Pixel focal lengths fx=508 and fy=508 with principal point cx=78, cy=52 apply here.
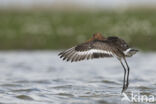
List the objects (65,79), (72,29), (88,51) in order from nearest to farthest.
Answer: (88,51) < (65,79) < (72,29)

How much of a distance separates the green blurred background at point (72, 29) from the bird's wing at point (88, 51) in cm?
819

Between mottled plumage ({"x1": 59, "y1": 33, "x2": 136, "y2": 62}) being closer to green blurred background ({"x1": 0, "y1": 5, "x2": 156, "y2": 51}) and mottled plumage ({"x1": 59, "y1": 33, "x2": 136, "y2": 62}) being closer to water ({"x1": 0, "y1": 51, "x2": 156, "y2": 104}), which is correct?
water ({"x1": 0, "y1": 51, "x2": 156, "y2": 104})

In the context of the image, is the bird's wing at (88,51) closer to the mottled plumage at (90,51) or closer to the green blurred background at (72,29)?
the mottled plumage at (90,51)

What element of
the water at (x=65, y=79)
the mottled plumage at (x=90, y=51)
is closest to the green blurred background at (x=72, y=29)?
the water at (x=65, y=79)

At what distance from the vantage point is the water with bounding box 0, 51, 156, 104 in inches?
401

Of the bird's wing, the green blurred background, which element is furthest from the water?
the green blurred background

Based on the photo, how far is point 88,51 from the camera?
1078cm

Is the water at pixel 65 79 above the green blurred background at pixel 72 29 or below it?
below

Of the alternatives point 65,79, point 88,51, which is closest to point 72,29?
point 65,79

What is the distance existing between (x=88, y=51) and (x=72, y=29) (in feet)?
32.5

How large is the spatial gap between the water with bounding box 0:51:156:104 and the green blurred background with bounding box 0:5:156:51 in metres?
0.94

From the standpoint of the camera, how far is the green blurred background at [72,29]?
1972 cm

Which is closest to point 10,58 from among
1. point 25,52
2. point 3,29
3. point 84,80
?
point 25,52

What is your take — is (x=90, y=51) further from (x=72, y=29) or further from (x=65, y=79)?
(x=72, y=29)
